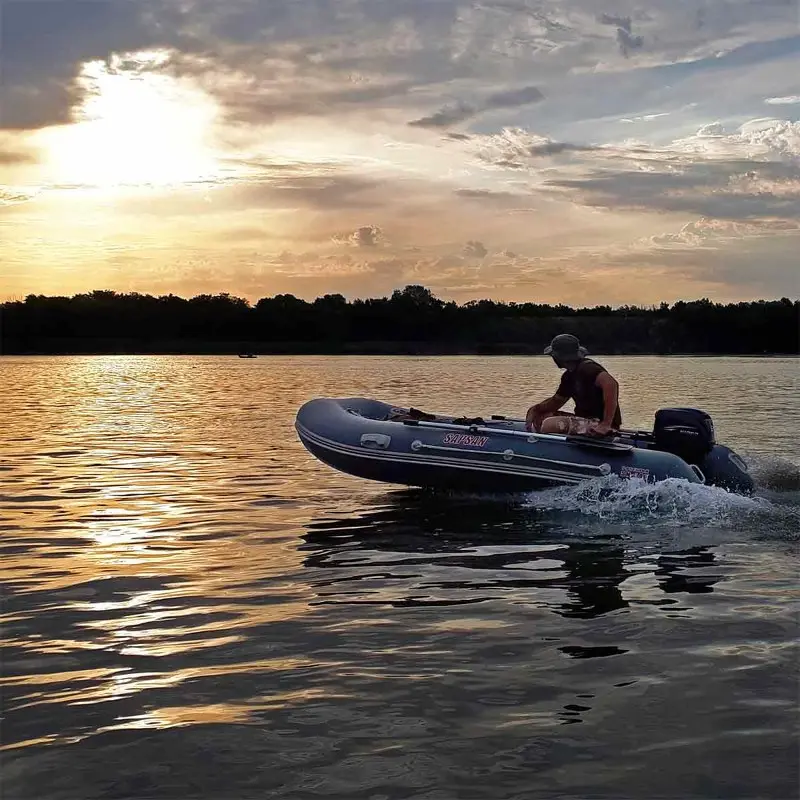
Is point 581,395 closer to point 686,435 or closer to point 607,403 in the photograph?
point 607,403

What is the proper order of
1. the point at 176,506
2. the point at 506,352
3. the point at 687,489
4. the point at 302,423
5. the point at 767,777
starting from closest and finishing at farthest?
the point at 767,777 < the point at 687,489 < the point at 176,506 < the point at 302,423 < the point at 506,352

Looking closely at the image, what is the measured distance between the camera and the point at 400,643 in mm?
5328

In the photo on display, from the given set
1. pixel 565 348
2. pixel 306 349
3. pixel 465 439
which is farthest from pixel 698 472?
pixel 306 349

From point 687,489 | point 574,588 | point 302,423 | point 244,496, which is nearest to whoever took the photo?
point 574,588

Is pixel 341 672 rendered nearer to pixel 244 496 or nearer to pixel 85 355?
pixel 244 496

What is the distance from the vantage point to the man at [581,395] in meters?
9.73

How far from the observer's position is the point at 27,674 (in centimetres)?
488

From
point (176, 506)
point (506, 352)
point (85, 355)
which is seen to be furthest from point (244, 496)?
point (85, 355)

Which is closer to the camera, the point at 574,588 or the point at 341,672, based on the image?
the point at 341,672

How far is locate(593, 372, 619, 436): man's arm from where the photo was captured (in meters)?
9.70

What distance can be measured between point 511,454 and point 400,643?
4.69 m

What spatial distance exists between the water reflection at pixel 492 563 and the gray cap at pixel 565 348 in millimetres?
1491

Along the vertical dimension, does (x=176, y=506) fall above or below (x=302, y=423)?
below

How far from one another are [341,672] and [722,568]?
10.7 feet
